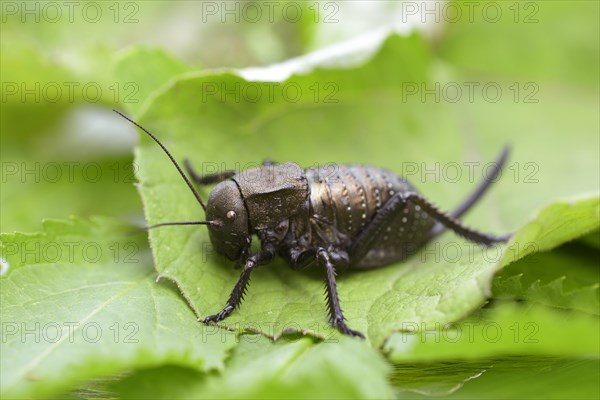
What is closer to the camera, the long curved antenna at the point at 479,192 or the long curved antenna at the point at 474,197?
the long curved antenna at the point at 474,197

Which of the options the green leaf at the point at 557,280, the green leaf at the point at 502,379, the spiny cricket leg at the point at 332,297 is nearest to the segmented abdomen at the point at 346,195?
the spiny cricket leg at the point at 332,297

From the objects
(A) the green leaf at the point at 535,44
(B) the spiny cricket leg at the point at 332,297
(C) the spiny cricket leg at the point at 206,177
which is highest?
(A) the green leaf at the point at 535,44

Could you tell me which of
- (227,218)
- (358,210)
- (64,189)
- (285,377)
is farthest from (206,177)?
(285,377)

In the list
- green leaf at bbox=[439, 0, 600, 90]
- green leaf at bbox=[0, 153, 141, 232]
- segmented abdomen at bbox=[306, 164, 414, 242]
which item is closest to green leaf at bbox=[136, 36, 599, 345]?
segmented abdomen at bbox=[306, 164, 414, 242]

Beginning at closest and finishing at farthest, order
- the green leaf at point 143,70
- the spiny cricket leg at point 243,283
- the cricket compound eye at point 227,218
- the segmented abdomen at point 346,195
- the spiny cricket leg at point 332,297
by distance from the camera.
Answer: the spiny cricket leg at point 332,297, the spiny cricket leg at point 243,283, the cricket compound eye at point 227,218, the segmented abdomen at point 346,195, the green leaf at point 143,70

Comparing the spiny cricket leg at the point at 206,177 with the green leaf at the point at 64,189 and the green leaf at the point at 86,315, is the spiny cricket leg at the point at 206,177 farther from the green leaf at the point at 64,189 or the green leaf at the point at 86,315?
the green leaf at the point at 64,189

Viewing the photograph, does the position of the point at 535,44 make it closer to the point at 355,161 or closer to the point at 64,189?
the point at 355,161
